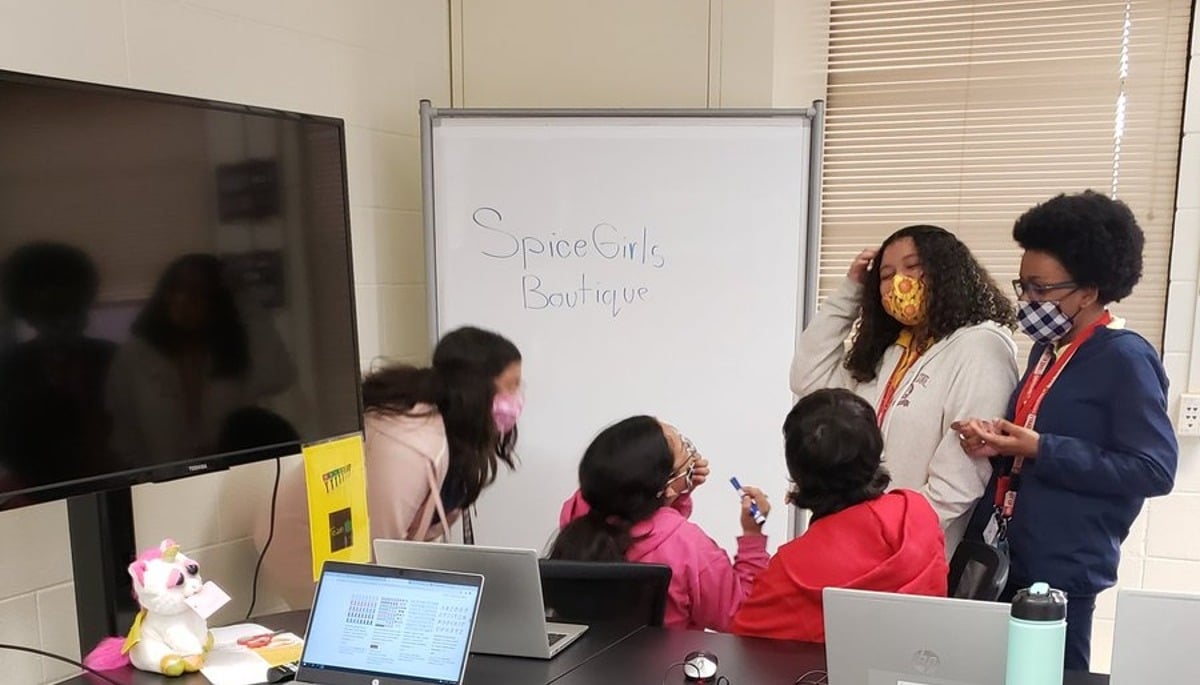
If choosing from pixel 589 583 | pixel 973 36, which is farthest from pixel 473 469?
pixel 973 36

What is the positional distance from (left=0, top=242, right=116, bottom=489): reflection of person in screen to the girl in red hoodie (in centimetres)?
115

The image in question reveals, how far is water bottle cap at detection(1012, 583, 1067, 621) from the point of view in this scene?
3.39 feet

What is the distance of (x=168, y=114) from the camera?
1441mm

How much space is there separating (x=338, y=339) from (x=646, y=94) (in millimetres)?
1344

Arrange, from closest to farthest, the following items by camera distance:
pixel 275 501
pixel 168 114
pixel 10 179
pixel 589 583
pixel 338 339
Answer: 1. pixel 10 179
2. pixel 168 114
3. pixel 589 583
4. pixel 338 339
5. pixel 275 501

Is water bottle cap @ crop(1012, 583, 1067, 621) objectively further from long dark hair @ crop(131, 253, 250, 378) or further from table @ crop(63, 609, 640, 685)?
long dark hair @ crop(131, 253, 250, 378)

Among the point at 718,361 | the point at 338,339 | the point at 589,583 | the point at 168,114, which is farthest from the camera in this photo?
the point at 718,361

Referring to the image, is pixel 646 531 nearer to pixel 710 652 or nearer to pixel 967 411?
pixel 710 652

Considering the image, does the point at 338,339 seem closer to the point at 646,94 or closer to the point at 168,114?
the point at 168,114

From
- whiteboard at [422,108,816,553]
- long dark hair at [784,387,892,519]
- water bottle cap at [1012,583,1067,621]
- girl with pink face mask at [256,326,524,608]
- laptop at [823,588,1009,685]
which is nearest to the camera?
water bottle cap at [1012,583,1067,621]

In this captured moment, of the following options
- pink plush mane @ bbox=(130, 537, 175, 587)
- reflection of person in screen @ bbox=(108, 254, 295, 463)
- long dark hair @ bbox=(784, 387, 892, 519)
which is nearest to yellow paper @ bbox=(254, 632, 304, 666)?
pink plush mane @ bbox=(130, 537, 175, 587)

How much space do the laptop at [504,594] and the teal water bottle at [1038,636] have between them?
679 mm

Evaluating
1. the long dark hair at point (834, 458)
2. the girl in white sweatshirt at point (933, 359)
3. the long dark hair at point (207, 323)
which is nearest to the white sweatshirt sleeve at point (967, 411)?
the girl in white sweatshirt at point (933, 359)

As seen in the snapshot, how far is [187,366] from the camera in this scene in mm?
1473
